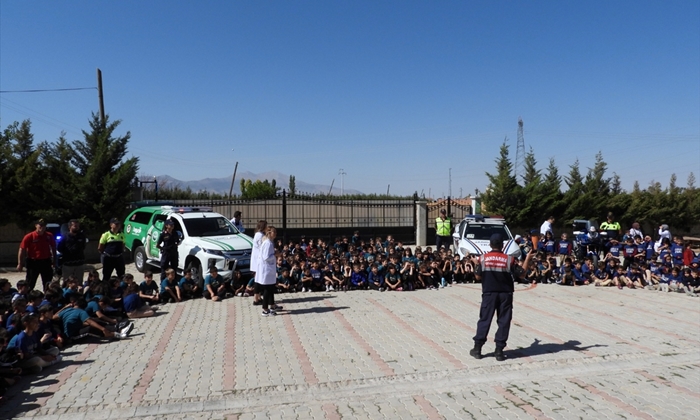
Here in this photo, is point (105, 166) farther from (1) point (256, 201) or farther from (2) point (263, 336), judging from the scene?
(2) point (263, 336)

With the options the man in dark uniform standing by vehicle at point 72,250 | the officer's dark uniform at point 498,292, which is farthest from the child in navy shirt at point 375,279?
the man in dark uniform standing by vehicle at point 72,250

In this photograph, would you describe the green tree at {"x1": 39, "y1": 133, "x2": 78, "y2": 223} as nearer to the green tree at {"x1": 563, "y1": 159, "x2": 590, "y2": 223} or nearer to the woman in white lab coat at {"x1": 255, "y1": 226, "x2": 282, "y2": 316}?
the woman in white lab coat at {"x1": 255, "y1": 226, "x2": 282, "y2": 316}

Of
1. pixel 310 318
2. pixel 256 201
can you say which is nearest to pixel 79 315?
pixel 310 318

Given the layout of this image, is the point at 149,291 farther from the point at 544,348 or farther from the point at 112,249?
the point at 544,348

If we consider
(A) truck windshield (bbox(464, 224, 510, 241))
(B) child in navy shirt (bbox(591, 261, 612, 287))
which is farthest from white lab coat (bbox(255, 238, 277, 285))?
(B) child in navy shirt (bbox(591, 261, 612, 287))

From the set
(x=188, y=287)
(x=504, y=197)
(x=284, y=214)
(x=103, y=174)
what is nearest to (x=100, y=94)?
(x=103, y=174)

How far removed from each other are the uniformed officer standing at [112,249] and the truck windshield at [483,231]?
9.43 metres

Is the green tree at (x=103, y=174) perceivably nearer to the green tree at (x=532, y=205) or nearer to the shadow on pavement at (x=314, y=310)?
the shadow on pavement at (x=314, y=310)

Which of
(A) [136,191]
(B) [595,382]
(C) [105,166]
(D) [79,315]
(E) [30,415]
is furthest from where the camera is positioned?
(A) [136,191]

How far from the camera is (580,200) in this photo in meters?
24.4

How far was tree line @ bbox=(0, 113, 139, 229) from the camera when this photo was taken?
53.0 ft

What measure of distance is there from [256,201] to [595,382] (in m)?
16.8

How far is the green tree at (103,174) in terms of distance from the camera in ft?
55.5

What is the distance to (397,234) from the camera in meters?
22.5
